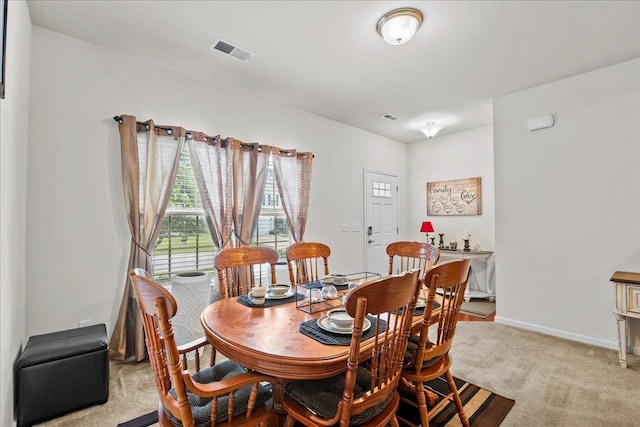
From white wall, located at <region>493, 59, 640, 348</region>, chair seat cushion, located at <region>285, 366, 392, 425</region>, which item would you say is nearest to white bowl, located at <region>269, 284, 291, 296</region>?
chair seat cushion, located at <region>285, 366, 392, 425</region>

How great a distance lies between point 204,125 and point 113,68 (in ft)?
2.94

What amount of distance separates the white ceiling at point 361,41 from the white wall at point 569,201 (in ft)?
0.95

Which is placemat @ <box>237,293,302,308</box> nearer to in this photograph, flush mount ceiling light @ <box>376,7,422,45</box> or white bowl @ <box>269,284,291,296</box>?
white bowl @ <box>269,284,291,296</box>

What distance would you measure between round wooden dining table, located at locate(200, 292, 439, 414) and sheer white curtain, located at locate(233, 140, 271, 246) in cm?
168

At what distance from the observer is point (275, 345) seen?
1.30m

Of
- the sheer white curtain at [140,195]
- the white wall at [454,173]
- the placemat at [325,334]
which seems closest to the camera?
the placemat at [325,334]

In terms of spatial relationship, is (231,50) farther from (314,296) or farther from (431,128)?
(431,128)

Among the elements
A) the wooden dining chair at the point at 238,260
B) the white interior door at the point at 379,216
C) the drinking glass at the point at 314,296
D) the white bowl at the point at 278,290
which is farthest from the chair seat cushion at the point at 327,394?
the white interior door at the point at 379,216

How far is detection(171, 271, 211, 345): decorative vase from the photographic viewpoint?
8.86 ft

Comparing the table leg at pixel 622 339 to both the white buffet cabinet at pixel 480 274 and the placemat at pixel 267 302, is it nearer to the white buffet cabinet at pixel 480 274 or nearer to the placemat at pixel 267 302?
the white buffet cabinet at pixel 480 274

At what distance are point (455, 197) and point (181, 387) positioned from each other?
521cm

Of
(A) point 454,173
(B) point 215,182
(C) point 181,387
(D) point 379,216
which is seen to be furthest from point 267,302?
(A) point 454,173

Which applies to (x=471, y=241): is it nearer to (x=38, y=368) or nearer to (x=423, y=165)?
(x=423, y=165)

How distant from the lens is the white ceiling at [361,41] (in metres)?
2.20
